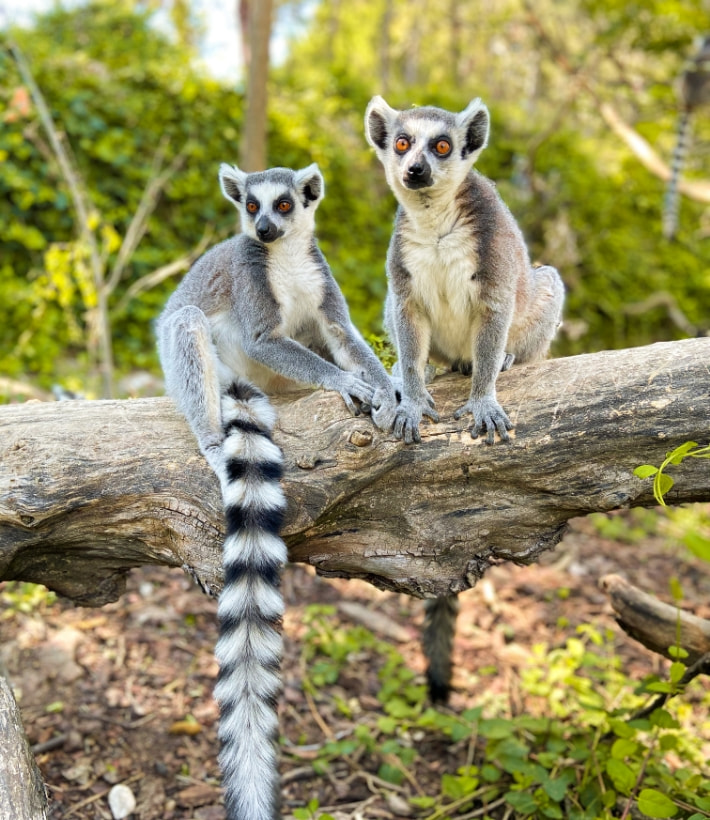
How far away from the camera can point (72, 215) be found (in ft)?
29.4

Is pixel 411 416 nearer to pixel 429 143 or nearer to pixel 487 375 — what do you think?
pixel 487 375

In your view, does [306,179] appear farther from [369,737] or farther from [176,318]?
[369,737]

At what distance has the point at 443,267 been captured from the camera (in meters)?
3.41

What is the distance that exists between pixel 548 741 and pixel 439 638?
780mm

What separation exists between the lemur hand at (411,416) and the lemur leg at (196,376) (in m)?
0.78

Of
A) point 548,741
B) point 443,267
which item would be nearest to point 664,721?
point 548,741

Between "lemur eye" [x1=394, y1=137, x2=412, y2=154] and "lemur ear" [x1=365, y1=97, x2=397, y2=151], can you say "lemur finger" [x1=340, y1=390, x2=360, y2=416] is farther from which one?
"lemur ear" [x1=365, y1=97, x2=397, y2=151]

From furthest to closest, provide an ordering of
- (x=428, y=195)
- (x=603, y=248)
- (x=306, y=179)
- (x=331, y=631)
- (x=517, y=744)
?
(x=603, y=248) < (x=331, y=631) < (x=306, y=179) < (x=517, y=744) < (x=428, y=195)

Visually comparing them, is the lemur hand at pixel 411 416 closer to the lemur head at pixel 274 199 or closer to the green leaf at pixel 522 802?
the lemur head at pixel 274 199

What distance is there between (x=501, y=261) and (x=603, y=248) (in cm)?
1003

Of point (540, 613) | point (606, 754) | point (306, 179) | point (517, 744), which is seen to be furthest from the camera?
point (540, 613)

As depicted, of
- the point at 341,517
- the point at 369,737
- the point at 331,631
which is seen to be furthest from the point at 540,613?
the point at 341,517

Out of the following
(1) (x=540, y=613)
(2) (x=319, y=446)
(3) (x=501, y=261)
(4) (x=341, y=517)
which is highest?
(3) (x=501, y=261)

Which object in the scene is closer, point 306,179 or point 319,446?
point 319,446
